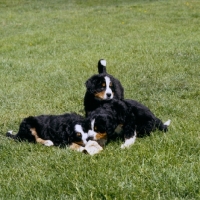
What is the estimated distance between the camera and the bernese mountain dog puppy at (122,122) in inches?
189

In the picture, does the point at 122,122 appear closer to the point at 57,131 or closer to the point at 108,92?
the point at 108,92

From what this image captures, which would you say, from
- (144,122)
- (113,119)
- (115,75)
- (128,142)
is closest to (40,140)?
(113,119)

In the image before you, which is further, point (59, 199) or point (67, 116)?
point (67, 116)

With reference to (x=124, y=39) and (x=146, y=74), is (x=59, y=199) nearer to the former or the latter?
(x=146, y=74)

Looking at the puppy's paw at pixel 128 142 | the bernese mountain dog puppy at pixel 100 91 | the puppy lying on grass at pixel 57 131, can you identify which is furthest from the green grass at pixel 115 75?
the bernese mountain dog puppy at pixel 100 91

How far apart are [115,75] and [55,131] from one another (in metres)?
3.88

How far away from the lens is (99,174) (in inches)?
161

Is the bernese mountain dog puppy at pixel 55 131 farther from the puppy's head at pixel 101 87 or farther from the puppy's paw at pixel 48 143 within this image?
the puppy's head at pixel 101 87

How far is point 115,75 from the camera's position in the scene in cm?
902

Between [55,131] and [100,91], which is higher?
[100,91]

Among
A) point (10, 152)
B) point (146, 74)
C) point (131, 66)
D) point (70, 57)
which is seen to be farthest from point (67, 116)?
point (70, 57)

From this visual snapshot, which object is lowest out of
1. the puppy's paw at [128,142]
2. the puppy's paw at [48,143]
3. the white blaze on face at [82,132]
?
the puppy's paw at [48,143]

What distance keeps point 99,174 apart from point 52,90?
4.37m

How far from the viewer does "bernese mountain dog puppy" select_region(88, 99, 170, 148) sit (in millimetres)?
4812
